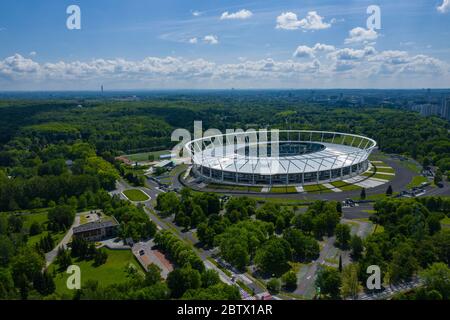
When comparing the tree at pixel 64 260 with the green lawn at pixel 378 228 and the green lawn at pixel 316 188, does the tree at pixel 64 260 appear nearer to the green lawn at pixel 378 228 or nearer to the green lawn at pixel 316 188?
the green lawn at pixel 378 228

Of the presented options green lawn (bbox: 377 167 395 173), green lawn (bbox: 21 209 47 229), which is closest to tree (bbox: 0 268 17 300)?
green lawn (bbox: 21 209 47 229)

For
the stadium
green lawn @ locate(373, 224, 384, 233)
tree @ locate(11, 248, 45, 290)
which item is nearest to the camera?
tree @ locate(11, 248, 45, 290)

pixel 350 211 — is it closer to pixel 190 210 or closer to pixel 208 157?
pixel 190 210

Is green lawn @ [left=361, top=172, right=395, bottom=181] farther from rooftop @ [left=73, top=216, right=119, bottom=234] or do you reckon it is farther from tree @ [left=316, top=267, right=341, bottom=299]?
rooftop @ [left=73, top=216, right=119, bottom=234]

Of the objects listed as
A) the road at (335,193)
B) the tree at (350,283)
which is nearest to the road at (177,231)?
the tree at (350,283)

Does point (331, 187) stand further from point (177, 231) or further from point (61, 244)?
point (61, 244)

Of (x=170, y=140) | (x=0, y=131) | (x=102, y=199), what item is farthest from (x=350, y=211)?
(x=0, y=131)

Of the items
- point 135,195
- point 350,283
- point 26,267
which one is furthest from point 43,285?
point 135,195
